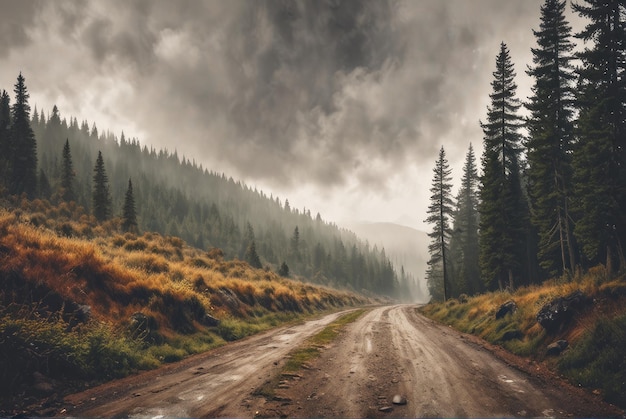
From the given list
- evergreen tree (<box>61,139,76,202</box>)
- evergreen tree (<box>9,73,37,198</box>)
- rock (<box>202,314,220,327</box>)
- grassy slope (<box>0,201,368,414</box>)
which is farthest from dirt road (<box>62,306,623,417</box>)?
evergreen tree (<box>61,139,76,202</box>)

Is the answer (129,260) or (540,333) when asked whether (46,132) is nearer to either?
(129,260)

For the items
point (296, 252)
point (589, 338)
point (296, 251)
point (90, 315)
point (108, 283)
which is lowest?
point (589, 338)

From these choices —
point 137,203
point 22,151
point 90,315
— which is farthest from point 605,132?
point 137,203

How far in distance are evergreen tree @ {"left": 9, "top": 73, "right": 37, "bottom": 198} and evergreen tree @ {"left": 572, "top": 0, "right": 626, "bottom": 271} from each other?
81460 millimetres

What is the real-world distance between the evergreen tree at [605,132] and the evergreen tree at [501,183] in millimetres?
9508

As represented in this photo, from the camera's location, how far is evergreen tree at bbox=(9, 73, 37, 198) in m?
60.5

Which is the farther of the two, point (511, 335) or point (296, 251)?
point (296, 251)

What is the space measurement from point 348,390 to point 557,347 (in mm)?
7403

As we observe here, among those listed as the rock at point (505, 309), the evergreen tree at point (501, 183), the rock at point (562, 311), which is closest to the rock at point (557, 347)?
the rock at point (562, 311)

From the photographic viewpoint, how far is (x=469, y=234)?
1973 inches

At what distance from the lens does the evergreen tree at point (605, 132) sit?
16.4 meters

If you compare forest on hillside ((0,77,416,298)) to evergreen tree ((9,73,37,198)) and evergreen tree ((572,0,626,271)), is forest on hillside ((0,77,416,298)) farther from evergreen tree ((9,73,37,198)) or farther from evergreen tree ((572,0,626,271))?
evergreen tree ((572,0,626,271))

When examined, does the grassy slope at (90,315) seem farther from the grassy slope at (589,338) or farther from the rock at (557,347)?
the rock at (557,347)

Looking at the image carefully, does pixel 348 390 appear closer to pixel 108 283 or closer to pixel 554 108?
pixel 108 283
